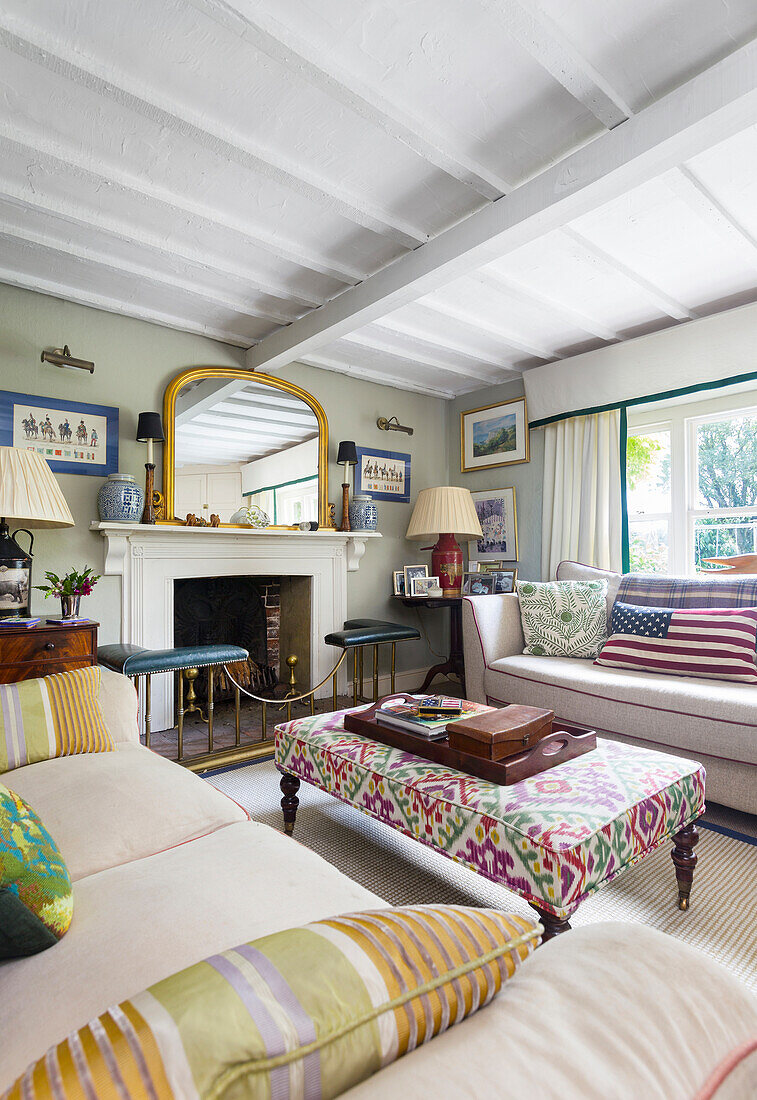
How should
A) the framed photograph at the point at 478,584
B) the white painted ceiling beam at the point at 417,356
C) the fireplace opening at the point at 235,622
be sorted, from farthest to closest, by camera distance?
the framed photograph at the point at 478,584 → the fireplace opening at the point at 235,622 → the white painted ceiling beam at the point at 417,356

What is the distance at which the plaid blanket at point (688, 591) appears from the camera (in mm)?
2850

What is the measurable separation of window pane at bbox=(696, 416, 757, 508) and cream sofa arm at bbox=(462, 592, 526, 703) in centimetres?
143

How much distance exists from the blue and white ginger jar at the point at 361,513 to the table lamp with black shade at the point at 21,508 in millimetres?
1986

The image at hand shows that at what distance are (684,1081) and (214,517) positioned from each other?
11.2 ft

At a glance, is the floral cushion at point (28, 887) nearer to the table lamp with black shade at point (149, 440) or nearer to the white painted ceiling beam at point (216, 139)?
the white painted ceiling beam at point (216, 139)

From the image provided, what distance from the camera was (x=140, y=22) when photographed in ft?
5.24

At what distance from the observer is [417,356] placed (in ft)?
13.4

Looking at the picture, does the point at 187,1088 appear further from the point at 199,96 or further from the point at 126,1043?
the point at 199,96

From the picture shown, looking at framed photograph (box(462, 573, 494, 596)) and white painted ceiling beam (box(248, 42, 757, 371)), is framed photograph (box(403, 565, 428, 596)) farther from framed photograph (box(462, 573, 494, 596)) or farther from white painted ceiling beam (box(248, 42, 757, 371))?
white painted ceiling beam (box(248, 42, 757, 371))

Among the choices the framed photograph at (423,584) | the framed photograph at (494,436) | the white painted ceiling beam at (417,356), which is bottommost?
the framed photograph at (423,584)

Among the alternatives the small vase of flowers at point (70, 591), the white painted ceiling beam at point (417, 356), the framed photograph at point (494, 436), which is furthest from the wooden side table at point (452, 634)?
the small vase of flowers at point (70, 591)

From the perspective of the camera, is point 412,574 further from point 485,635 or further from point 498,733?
point 498,733

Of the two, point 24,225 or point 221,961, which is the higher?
point 24,225

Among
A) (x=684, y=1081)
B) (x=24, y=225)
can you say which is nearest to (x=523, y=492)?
(x=24, y=225)
